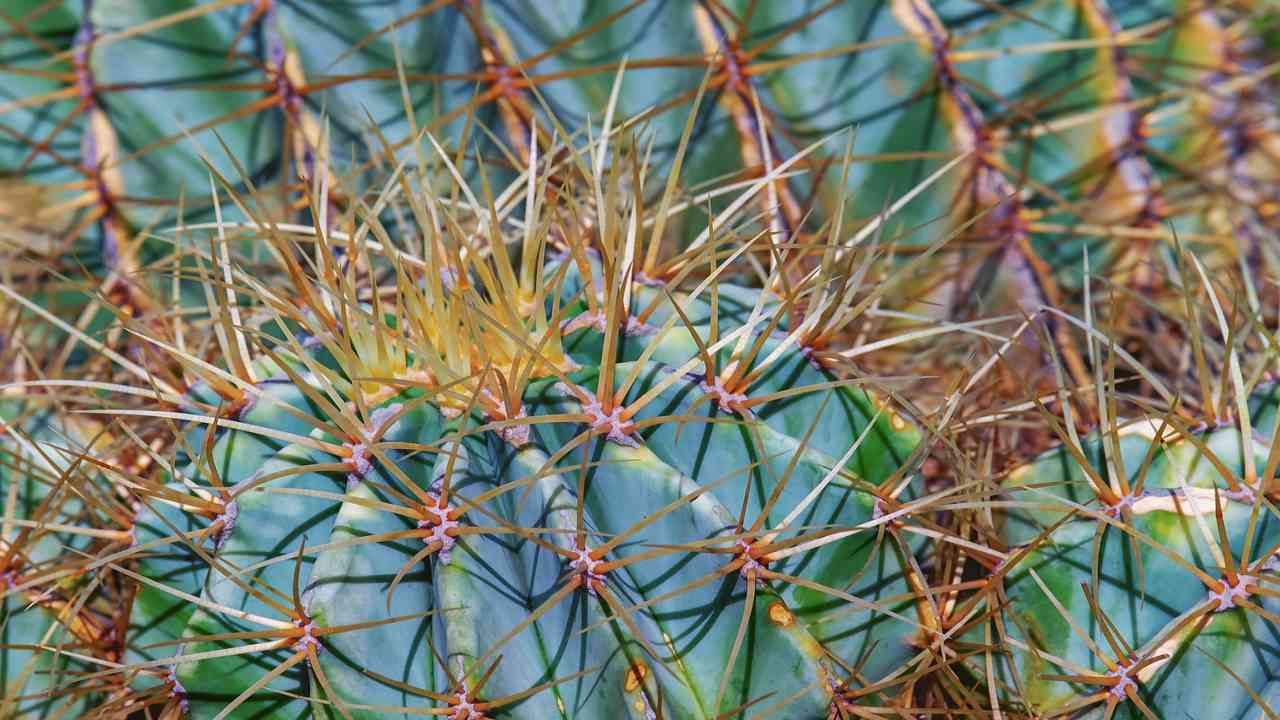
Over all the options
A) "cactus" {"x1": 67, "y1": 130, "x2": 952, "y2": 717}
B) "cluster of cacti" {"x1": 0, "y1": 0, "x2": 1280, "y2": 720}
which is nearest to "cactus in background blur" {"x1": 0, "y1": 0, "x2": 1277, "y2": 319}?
"cluster of cacti" {"x1": 0, "y1": 0, "x2": 1280, "y2": 720}

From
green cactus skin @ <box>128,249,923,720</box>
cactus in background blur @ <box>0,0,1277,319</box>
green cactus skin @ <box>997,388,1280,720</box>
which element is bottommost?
green cactus skin @ <box>997,388,1280,720</box>

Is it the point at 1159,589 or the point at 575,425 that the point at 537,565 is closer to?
the point at 575,425

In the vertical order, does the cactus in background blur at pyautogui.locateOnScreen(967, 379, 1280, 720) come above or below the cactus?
below

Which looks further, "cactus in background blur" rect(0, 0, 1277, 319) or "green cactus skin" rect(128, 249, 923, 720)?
"cactus in background blur" rect(0, 0, 1277, 319)

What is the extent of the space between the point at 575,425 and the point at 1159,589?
50 cm

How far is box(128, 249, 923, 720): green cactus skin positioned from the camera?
0.84 meters

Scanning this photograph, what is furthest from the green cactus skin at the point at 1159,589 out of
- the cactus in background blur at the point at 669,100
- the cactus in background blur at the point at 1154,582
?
the cactus in background blur at the point at 669,100

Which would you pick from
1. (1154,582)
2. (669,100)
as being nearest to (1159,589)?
(1154,582)

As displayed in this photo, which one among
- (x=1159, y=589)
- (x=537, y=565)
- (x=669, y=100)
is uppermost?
(x=669, y=100)

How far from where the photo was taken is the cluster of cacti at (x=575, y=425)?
0.86 metres

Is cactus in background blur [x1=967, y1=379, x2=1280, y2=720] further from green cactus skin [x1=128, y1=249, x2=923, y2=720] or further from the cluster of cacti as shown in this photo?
green cactus skin [x1=128, y1=249, x2=923, y2=720]

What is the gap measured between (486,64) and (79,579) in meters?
0.72

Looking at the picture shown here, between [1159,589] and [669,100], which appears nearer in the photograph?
[1159,589]

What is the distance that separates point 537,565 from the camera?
87 centimetres
